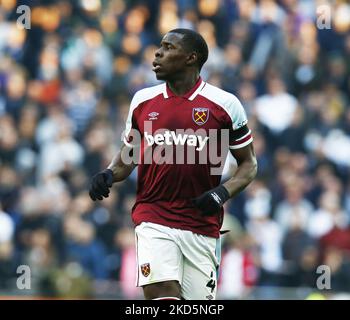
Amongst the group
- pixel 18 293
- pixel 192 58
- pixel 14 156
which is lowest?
pixel 18 293

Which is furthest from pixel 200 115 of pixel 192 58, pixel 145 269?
pixel 145 269

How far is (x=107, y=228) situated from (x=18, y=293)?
74.6 inches

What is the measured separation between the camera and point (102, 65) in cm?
1969

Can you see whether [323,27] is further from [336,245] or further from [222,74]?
[336,245]

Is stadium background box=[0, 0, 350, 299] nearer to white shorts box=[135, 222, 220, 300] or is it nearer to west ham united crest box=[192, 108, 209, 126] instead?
white shorts box=[135, 222, 220, 300]

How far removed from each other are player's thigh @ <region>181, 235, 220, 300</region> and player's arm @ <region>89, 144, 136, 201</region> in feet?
2.52

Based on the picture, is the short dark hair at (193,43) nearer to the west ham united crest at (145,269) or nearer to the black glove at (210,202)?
the black glove at (210,202)

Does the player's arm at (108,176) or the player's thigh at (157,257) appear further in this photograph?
the player's arm at (108,176)

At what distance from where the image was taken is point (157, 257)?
9484mm

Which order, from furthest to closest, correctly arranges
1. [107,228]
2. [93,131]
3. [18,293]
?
[93,131]
[107,228]
[18,293]

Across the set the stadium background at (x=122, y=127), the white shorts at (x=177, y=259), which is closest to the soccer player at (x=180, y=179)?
the white shorts at (x=177, y=259)

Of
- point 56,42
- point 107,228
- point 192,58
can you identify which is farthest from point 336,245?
point 192,58

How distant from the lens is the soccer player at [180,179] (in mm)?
9562

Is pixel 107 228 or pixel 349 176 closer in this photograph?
pixel 107 228
